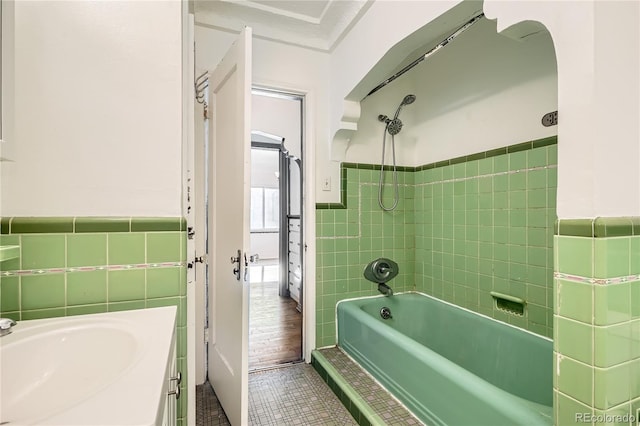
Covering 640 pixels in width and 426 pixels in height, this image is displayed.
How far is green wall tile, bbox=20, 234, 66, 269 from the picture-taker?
2.85 feet

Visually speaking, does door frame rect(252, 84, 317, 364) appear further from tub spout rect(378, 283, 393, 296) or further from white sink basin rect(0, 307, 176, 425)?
white sink basin rect(0, 307, 176, 425)

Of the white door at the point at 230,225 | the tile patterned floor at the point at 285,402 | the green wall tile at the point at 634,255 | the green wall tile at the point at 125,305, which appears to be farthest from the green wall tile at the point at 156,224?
the green wall tile at the point at 634,255

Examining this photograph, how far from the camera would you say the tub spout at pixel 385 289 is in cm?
227

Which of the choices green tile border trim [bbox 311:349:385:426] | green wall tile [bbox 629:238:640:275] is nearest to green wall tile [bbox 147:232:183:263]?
green tile border trim [bbox 311:349:385:426]

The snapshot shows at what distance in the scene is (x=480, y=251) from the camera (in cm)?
196

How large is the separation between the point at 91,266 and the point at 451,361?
1.89 meters

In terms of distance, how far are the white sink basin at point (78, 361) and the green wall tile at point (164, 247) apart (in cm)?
23

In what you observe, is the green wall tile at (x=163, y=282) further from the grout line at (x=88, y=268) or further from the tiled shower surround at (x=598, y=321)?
the tiled shower surround at (x=598, y=321)

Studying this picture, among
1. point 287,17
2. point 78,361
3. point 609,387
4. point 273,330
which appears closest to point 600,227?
point 609,387

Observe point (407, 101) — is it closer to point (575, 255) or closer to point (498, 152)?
point (498, 152)

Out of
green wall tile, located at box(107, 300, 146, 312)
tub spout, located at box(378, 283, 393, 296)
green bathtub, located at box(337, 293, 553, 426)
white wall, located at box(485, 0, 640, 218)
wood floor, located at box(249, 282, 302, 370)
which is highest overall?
white wall, located at box(485, 0, 640, 218)

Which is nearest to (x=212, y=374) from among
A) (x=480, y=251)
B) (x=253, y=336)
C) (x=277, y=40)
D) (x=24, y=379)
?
(x=253, y=336)

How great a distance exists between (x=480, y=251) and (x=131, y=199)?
6.61ft

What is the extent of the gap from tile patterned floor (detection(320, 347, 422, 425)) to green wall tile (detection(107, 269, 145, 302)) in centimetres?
127
